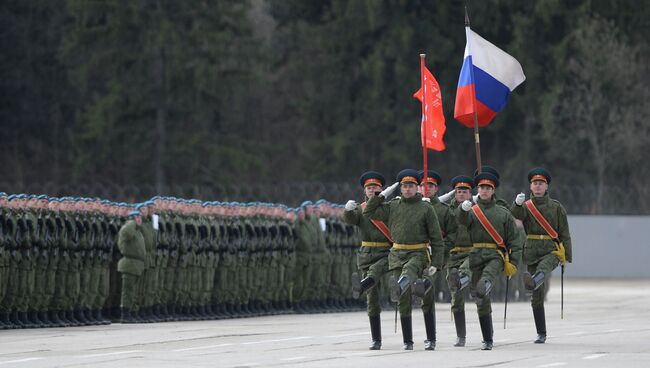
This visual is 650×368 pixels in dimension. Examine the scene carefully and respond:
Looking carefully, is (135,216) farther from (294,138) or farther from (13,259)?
(294,138)

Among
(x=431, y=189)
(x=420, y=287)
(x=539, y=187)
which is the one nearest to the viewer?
(x=420, y=287)

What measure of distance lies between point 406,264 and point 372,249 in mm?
915

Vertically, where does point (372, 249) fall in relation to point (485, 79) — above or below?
below

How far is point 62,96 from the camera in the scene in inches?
2351

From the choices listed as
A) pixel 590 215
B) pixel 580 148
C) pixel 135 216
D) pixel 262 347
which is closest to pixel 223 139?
pixel 580 148

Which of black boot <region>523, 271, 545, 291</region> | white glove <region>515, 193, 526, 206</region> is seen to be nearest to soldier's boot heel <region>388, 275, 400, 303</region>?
black boot <region>523, 271, 545, 291</region>

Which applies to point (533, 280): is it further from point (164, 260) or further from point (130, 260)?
point (164, 260)

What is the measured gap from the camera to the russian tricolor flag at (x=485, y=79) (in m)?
20.8

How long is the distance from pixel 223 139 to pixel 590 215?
1647 cm

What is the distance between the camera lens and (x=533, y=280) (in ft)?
60.4

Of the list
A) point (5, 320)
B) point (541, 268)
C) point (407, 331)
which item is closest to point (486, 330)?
point (407, 331)

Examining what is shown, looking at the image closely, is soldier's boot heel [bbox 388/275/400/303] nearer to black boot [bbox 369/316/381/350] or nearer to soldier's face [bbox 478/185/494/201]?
black boot [bbox 369/316/381/350]

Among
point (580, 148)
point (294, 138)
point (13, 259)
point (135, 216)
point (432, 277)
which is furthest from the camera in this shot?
point (294, 138)

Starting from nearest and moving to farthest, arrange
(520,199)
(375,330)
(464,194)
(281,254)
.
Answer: (375,330)
(464,194)
(520,199)
(281,254)
